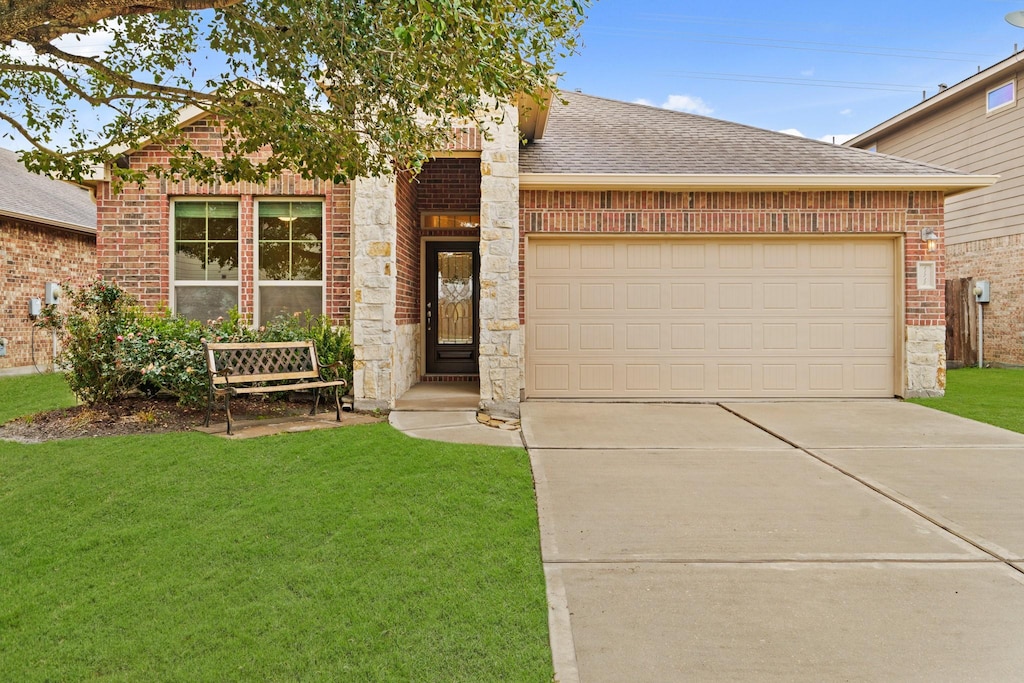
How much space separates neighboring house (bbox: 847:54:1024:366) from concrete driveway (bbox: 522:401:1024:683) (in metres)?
8.83

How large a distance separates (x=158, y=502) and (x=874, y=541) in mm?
4681

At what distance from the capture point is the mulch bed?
6.38 m

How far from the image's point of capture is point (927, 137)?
15305mm

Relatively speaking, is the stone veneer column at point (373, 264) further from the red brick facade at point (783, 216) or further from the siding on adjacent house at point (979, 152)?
the siding on adjacent house at point (979, 152)

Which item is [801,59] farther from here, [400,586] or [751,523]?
[400,586]

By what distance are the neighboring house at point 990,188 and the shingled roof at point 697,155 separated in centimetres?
573

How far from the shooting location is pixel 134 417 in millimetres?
6867

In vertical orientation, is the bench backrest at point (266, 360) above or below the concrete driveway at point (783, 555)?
above

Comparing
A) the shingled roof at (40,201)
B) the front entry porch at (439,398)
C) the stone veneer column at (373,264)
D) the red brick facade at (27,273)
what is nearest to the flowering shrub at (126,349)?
the stone veneer column at (373,264)

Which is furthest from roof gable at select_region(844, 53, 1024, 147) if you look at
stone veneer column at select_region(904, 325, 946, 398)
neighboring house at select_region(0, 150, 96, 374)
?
neighboring house at select_region(0, 150, 96, 374)

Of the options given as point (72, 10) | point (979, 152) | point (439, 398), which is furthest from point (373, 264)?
point (979, 152)

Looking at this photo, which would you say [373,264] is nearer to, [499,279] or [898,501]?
[499,279]

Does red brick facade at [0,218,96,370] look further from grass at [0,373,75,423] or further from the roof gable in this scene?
the roof gable

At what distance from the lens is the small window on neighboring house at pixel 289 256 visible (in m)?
8.55
